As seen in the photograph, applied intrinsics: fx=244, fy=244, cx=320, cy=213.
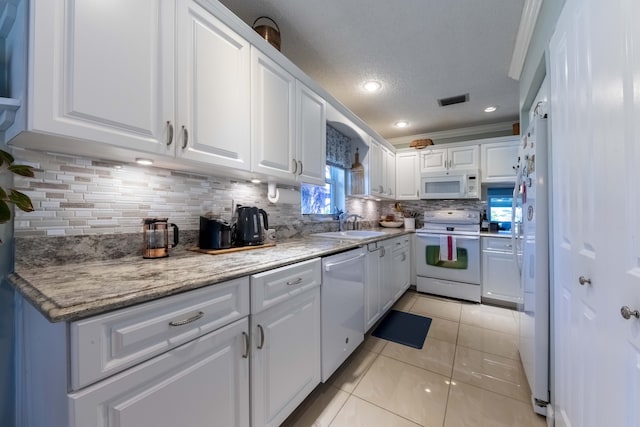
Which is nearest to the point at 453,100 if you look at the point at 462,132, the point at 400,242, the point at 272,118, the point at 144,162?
the point at 462,132

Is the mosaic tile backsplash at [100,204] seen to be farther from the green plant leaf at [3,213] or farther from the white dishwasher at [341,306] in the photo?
the white dishwasher at [341,306]

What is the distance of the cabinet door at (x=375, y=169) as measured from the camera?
9.87ft

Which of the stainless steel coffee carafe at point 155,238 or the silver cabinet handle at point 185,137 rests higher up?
the silver cabinet handle at point 185,137

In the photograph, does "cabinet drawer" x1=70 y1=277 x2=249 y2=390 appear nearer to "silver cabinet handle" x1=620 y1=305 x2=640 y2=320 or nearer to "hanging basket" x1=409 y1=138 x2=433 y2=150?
"silver cabinet handle" x1=620 y1=305 x2=640 y2=320

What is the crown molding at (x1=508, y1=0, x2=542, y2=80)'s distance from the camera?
1.47 metres

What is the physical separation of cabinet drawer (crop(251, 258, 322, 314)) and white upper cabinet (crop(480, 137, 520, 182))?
3.04m

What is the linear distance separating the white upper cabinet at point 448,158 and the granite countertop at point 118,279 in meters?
3.08

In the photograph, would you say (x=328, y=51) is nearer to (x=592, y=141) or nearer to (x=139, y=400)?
(x=592, y=141)

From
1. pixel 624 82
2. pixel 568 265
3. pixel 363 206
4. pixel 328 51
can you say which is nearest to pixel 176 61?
pixel 328 51

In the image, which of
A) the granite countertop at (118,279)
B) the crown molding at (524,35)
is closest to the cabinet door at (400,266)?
the granite countertop at (118,279)

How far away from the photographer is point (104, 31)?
2.87 feet

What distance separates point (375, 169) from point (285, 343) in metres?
2.45

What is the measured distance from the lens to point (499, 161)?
3.21 meters

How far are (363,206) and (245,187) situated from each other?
207 centimetres
